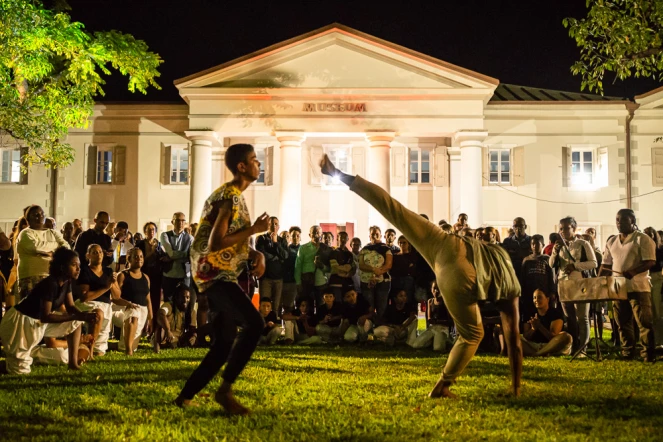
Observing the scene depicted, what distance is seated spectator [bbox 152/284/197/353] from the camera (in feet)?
35.0

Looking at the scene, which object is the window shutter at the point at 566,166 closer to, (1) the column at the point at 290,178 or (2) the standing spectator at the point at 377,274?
(1) the column at the point at 290,178

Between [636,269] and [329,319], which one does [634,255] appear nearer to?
[636,269]

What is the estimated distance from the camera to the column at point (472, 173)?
25.1m

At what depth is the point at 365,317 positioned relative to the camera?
1205 cm

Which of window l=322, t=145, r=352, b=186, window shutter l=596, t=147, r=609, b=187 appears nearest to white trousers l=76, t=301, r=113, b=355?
window l=322, t=145, r=352, b=186

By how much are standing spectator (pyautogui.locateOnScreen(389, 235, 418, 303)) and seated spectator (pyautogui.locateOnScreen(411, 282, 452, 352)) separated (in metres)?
0.70

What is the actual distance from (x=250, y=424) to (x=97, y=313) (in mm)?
3321

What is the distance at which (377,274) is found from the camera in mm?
12484

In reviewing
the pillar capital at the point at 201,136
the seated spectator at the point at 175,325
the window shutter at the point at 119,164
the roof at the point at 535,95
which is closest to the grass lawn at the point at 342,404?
the seated spectator at the point at 175,325

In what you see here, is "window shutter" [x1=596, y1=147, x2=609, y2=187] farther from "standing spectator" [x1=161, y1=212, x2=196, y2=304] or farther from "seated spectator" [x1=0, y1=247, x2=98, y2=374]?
"seated spectator" [x1=0, y1=247, x2=98, y2=374]

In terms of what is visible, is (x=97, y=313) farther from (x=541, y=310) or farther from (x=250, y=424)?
(x=541, y=310)

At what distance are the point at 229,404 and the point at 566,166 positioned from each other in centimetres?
2426

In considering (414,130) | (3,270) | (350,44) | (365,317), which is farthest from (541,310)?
(350,44)

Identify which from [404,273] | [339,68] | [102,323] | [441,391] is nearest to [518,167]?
[339,68]
